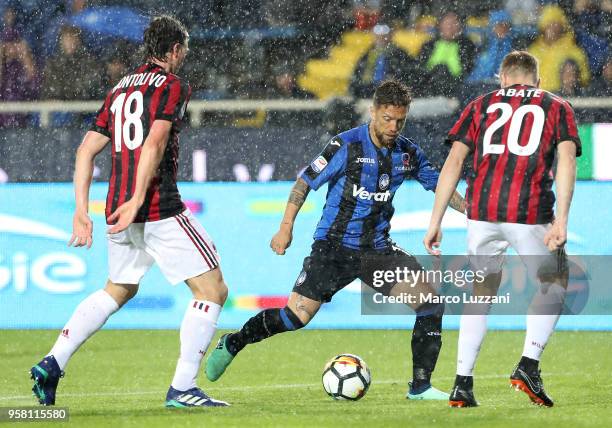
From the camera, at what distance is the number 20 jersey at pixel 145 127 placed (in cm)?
600

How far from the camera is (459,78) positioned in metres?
11.9

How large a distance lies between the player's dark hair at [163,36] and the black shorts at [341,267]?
1.32 metres

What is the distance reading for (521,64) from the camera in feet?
20.1

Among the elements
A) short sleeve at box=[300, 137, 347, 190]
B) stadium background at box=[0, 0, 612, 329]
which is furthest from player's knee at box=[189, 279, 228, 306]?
stadium background at box=[0, 0, 612, 329]

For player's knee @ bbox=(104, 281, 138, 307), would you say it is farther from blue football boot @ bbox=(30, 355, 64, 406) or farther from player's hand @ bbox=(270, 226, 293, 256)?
player's hand @ bbox=(270, 226, 293, 256)

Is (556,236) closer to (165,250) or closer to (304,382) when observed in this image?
(165,250)

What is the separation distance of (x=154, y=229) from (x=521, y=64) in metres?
1.77

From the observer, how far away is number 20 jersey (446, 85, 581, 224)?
6027 mm

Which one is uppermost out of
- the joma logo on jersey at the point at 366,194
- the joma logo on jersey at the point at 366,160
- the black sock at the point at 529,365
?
the joma logo on jersey at the point at 366,160

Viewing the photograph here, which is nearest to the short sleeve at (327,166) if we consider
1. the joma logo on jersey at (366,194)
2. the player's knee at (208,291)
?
the joma logo on jersey at (366,194)

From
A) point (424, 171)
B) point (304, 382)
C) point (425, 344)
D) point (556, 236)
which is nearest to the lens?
point (556, 236)

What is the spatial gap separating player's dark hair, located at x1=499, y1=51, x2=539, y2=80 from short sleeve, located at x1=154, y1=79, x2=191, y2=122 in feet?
4.70

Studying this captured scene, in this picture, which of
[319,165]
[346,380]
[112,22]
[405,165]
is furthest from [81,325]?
[112,22]

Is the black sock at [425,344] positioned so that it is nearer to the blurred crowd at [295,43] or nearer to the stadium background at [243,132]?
the stadium background at [243,132]
